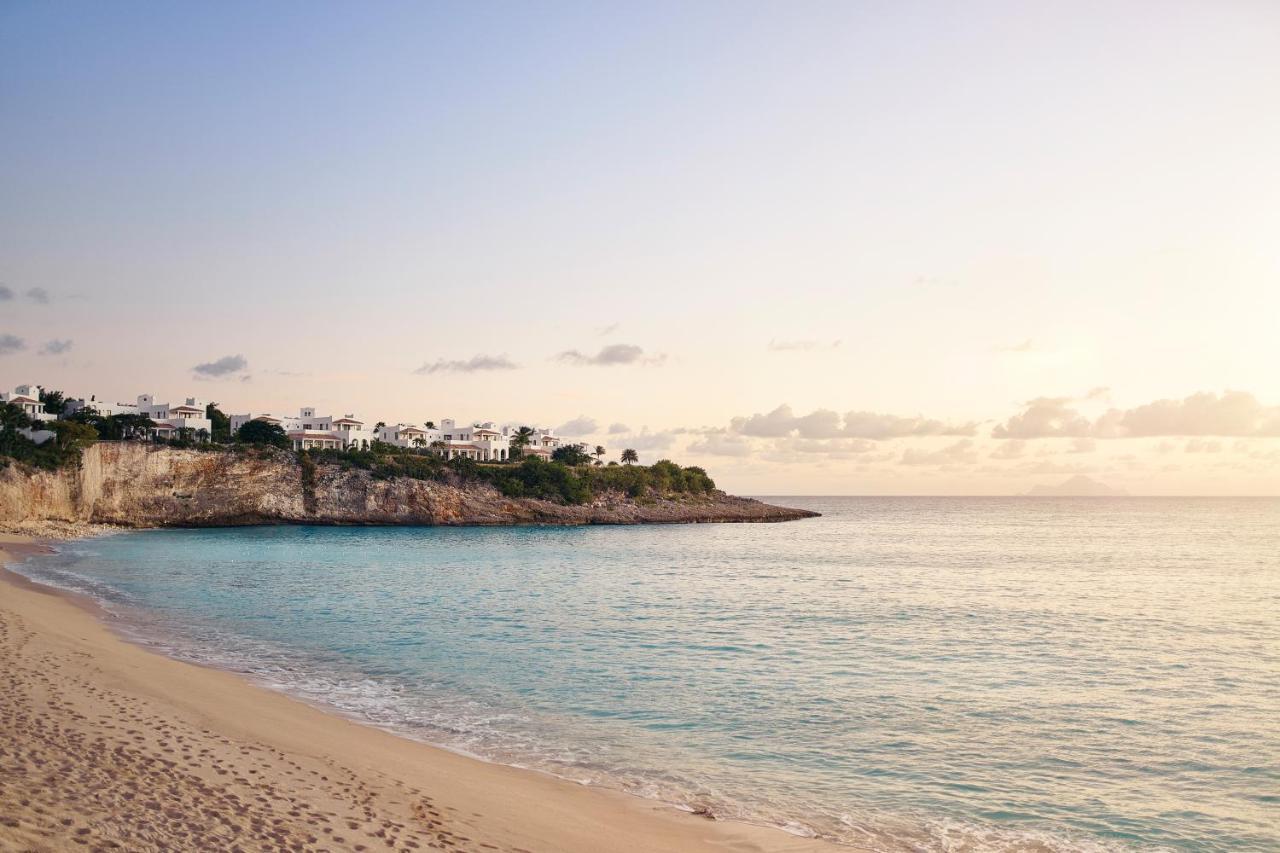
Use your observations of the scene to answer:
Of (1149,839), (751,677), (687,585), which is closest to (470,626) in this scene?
(751,677)

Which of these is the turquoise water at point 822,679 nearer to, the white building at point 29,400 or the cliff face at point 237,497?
the cliff face at point 237,497

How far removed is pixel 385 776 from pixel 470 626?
16.4 meters

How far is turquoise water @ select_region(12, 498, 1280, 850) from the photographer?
12.0 m

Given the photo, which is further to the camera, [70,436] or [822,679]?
[70,436]

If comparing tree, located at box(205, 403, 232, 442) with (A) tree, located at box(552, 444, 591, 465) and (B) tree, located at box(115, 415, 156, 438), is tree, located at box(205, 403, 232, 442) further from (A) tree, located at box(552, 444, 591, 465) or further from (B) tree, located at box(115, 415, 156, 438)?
(A) tree, located at box(552, 444, 591, 465)

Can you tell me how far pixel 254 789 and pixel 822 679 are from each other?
44.7 ft

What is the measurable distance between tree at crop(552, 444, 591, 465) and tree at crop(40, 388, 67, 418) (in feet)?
236

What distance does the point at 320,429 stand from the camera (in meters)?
130

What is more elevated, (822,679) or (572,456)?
(572,456)

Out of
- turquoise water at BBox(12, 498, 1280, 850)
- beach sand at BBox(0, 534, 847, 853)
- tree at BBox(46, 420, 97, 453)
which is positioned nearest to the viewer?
beach sand at BBox(0, 534, 847, 853)

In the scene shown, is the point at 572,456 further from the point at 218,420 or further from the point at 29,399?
the point at 29,399

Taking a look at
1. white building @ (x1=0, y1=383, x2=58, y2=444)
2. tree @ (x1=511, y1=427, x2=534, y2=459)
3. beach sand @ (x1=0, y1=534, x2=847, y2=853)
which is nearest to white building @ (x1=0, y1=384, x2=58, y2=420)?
white building @ (x1=0, y1=383, x2=58, y2=444)

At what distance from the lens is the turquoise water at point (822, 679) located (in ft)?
39.4

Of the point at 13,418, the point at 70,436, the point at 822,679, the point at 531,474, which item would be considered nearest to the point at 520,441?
the point at 531,474
